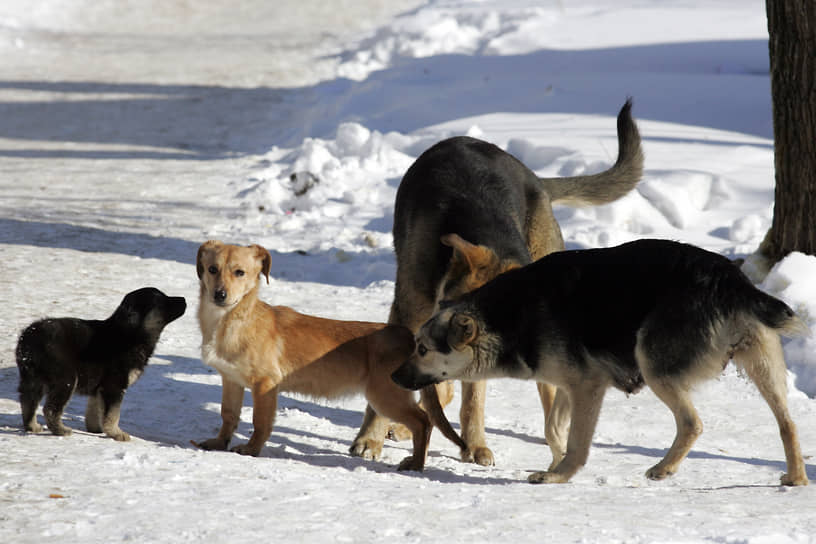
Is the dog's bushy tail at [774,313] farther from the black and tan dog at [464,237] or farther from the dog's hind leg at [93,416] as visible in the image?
the dog's hind leg at [93,416]

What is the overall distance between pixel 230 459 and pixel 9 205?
7381mm

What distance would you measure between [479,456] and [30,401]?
2541 mm

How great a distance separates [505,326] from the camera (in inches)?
214

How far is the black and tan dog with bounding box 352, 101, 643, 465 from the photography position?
5.81m

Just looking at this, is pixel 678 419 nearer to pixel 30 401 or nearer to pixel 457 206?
pixel 457 206

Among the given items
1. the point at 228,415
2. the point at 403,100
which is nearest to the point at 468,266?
the point at 228,415

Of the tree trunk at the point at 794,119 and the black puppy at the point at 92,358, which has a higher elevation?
the tree trunk at the point at 794,119

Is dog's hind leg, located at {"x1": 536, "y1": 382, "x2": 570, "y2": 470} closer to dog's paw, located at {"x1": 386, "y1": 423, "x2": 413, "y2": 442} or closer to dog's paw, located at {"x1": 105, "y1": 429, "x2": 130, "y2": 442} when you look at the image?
dog's paw, located at {"x1": 386, "y1": 423, "x2": 413, "y2": 442}

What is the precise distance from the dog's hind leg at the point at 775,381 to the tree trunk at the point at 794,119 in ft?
10.6

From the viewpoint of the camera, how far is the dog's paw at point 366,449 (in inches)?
238

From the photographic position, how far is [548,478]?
5414 millimetres

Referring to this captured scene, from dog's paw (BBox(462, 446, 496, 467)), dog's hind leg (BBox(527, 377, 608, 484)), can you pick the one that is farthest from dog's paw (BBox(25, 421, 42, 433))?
dog's hind leg (BBox(527, 377, 608, 484))

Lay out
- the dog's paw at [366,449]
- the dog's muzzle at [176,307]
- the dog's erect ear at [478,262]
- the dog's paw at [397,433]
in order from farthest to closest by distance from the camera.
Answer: the dog's paw at [397,433]
the dog's paw at [366,449]
the dog's muzzle at [176,307]
the dog's erect ear at [478,262]

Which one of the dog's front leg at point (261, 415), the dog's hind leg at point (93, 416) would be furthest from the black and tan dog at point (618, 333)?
the dog's hind leg at point (93, 416)
